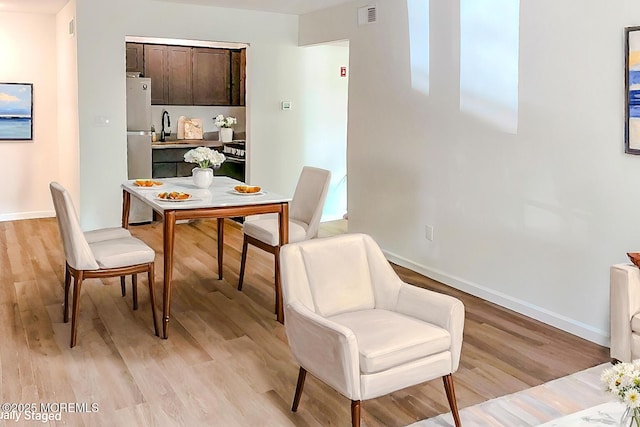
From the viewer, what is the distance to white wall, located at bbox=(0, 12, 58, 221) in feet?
22.6

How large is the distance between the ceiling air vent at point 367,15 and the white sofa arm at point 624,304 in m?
3.22

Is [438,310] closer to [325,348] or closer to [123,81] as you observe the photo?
[325,348]

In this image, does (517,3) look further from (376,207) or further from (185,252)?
(185,252)

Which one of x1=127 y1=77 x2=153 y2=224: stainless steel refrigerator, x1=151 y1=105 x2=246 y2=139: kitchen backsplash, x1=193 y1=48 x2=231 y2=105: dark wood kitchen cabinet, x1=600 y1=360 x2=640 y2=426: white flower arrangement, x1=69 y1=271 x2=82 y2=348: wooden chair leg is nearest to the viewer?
x1=600 y1=360 x2=640 y2=426: white flower arrangement

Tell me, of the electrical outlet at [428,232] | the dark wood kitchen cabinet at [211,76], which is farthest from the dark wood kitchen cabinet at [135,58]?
the electrical outlet at [428,232]

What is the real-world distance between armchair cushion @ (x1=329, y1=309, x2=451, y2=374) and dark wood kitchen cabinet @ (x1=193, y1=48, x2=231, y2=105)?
18.7 feet

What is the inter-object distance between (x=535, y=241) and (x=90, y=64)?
4.38m

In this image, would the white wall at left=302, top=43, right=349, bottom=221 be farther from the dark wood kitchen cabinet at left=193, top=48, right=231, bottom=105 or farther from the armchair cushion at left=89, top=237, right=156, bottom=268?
the armchair cushion at left=89, top=237, right=156, bottom=268

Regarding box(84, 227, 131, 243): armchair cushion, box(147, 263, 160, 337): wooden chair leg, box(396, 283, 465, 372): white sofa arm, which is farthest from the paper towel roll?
box(396, 283, 465, 372): white sofa arm

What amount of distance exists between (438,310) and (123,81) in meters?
4.53

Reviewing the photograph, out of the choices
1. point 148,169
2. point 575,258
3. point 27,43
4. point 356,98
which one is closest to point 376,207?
Answer: point 356,98

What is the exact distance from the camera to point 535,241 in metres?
3.99

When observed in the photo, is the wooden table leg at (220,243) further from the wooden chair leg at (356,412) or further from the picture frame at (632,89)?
the picture frame at (632,89)

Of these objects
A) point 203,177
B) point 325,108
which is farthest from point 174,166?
point 203,177
